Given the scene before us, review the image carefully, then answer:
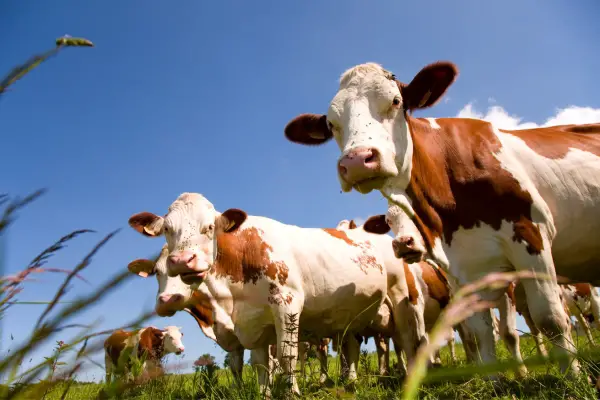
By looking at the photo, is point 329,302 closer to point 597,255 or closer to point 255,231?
point 255,231

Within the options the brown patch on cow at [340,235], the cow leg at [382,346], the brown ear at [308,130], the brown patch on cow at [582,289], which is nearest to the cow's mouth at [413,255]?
the brown ear at [308,130]

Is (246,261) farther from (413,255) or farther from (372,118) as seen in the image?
(372,118)

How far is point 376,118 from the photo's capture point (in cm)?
402

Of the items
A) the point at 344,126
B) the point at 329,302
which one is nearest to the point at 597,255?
the point at 344,126

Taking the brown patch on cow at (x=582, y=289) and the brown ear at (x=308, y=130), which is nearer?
the brown ear at (x=308, y=130)

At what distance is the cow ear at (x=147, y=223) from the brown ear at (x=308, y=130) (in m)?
2.82

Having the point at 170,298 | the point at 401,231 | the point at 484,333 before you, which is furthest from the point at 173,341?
the point at 484,333

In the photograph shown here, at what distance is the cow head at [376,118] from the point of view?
11.4 feet

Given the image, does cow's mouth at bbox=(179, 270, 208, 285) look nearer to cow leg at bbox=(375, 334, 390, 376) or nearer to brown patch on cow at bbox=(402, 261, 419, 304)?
brown patch on cow at bbox=(402, 261, 419, 304)

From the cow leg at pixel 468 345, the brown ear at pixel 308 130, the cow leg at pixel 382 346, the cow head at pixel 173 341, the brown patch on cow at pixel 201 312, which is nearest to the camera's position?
the cow leg at pixel 468 345

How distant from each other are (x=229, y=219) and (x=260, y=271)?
945mm

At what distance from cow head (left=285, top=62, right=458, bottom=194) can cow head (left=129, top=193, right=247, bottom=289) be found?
2464 mm

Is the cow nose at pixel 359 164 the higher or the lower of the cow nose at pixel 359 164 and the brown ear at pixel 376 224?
the lower

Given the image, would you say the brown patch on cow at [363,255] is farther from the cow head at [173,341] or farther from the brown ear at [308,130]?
the cow head at [173,341]
